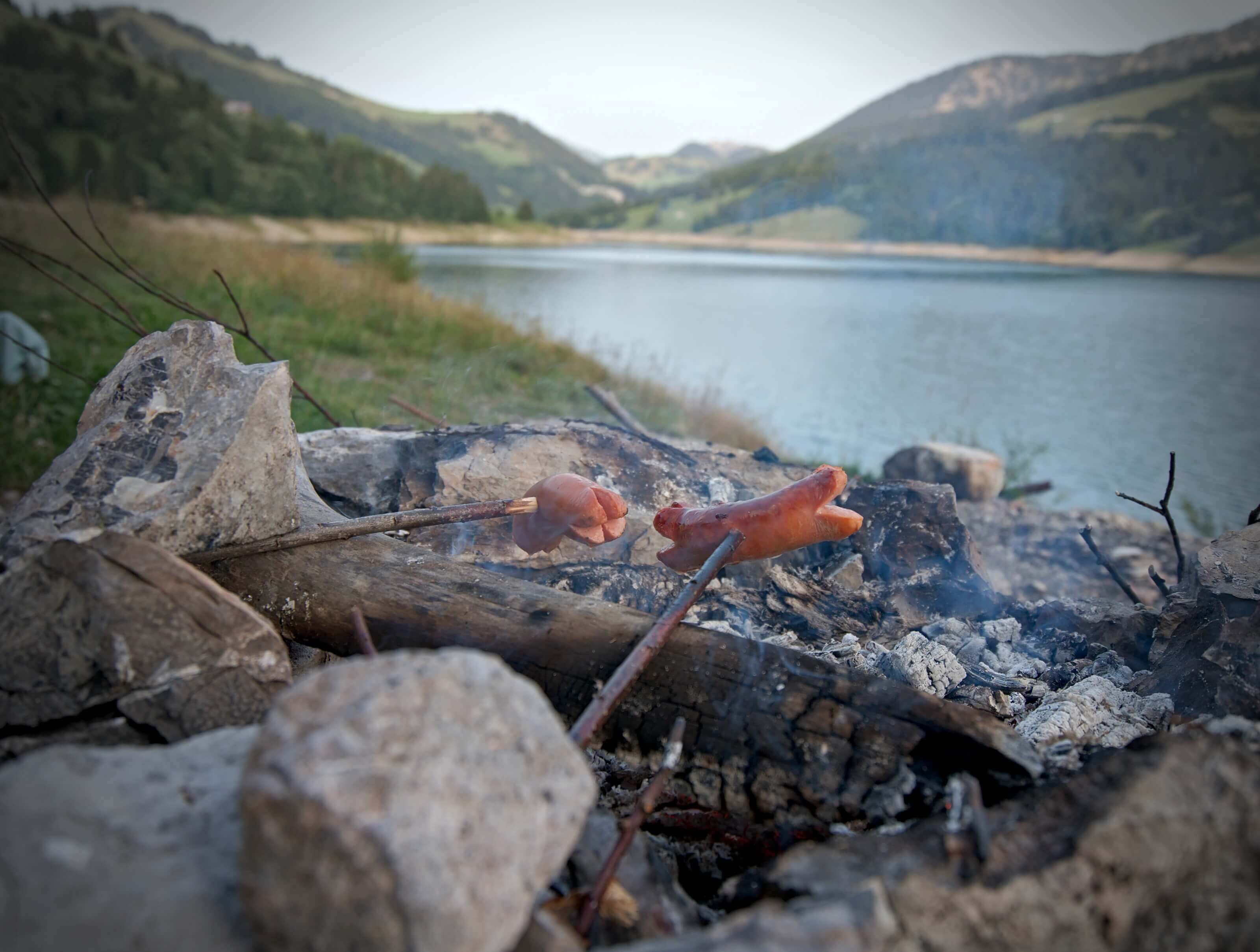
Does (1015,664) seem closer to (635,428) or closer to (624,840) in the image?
(624,840)

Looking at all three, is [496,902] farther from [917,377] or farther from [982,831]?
[917,377]

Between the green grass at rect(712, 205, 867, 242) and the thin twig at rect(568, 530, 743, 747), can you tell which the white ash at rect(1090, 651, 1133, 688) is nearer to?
the thin twig at rect(568, 530, 743, 747)

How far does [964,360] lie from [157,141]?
117 ft

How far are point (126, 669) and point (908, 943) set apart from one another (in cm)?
150

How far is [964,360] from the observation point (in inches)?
560

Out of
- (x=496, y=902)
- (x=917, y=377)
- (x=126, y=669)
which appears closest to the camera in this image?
(x=496, y=902)

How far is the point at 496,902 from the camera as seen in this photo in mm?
908

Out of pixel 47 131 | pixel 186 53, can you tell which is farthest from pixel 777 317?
pixel 186 53

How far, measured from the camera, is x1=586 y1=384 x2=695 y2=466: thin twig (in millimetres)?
3186

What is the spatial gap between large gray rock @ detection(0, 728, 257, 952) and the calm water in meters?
7.15

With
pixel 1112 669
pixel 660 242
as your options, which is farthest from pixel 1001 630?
pixel 660 242

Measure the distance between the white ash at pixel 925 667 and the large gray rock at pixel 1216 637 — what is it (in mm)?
492

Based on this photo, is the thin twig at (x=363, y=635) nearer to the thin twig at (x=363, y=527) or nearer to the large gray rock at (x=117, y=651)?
the large gray rock at (x=117, y=651)

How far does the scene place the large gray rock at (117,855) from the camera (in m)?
0.90
